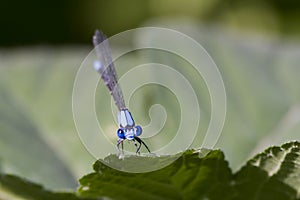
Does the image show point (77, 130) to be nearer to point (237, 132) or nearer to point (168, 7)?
point (237, 132)

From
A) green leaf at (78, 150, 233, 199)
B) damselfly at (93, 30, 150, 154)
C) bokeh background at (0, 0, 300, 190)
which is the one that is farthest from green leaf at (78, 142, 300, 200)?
bokeh background at (0, 0, 300, 190)

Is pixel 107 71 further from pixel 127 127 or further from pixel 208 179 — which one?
pixel 208 179

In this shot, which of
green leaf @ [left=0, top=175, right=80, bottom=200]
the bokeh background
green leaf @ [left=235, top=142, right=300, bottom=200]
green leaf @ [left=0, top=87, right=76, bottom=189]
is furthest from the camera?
the bokeh background

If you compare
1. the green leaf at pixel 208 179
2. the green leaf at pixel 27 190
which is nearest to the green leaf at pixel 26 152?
the green leaf at pixel 27 190

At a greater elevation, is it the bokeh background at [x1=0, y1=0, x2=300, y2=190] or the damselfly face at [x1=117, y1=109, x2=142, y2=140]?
the bokeh background at [x1=0, y1=0, x2=300, y2=190]

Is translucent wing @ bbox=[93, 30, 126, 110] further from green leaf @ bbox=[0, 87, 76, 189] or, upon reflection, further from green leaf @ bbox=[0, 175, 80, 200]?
green leaf @ bbox=[0, 87, 76, 189]

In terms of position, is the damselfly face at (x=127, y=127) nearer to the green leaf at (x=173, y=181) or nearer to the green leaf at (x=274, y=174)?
the green leaf at (x=173, y=181)

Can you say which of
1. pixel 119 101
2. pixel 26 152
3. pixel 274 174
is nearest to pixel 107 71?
pixel 119 101
